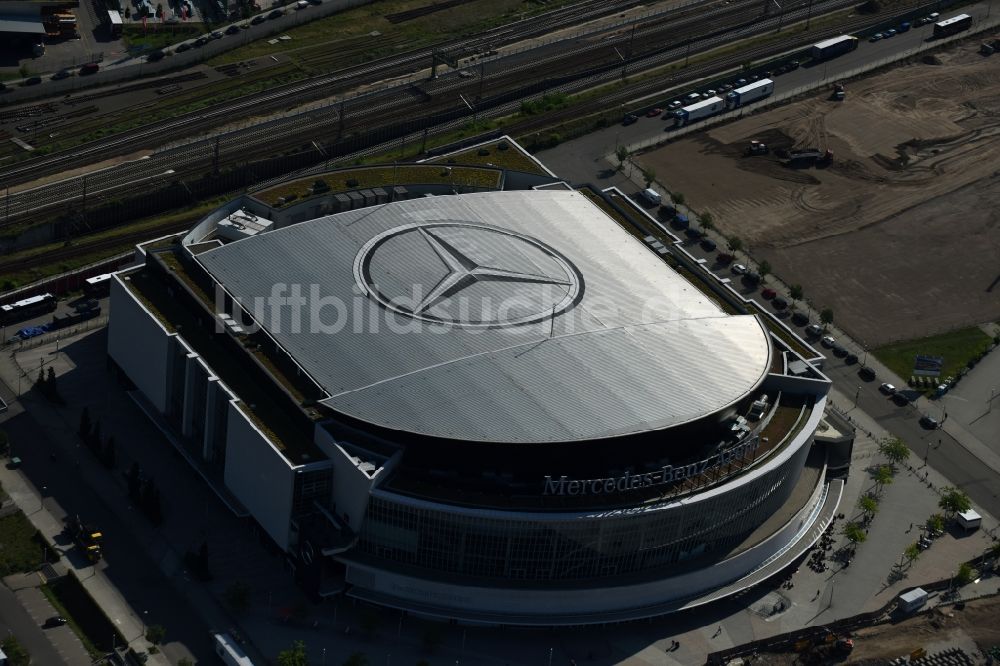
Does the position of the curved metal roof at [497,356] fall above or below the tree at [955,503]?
above

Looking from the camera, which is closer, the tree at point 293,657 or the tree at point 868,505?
the tree at point 293,657

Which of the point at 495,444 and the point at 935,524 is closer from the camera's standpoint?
the point at 495,444

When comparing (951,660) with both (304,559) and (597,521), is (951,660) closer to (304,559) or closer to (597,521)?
(597,521)

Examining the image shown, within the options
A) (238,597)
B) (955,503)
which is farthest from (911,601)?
(238,597)

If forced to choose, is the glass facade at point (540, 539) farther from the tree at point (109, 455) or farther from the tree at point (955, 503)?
the tree at point (109, 455)

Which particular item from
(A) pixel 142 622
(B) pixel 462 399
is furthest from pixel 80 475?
(B) pixel 462 399

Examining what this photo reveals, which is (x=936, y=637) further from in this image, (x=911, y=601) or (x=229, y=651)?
(x=229, y=651)

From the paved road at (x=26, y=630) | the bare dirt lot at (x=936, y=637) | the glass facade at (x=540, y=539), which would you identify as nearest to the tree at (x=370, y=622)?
the glass facade at (x=540, y=539)
